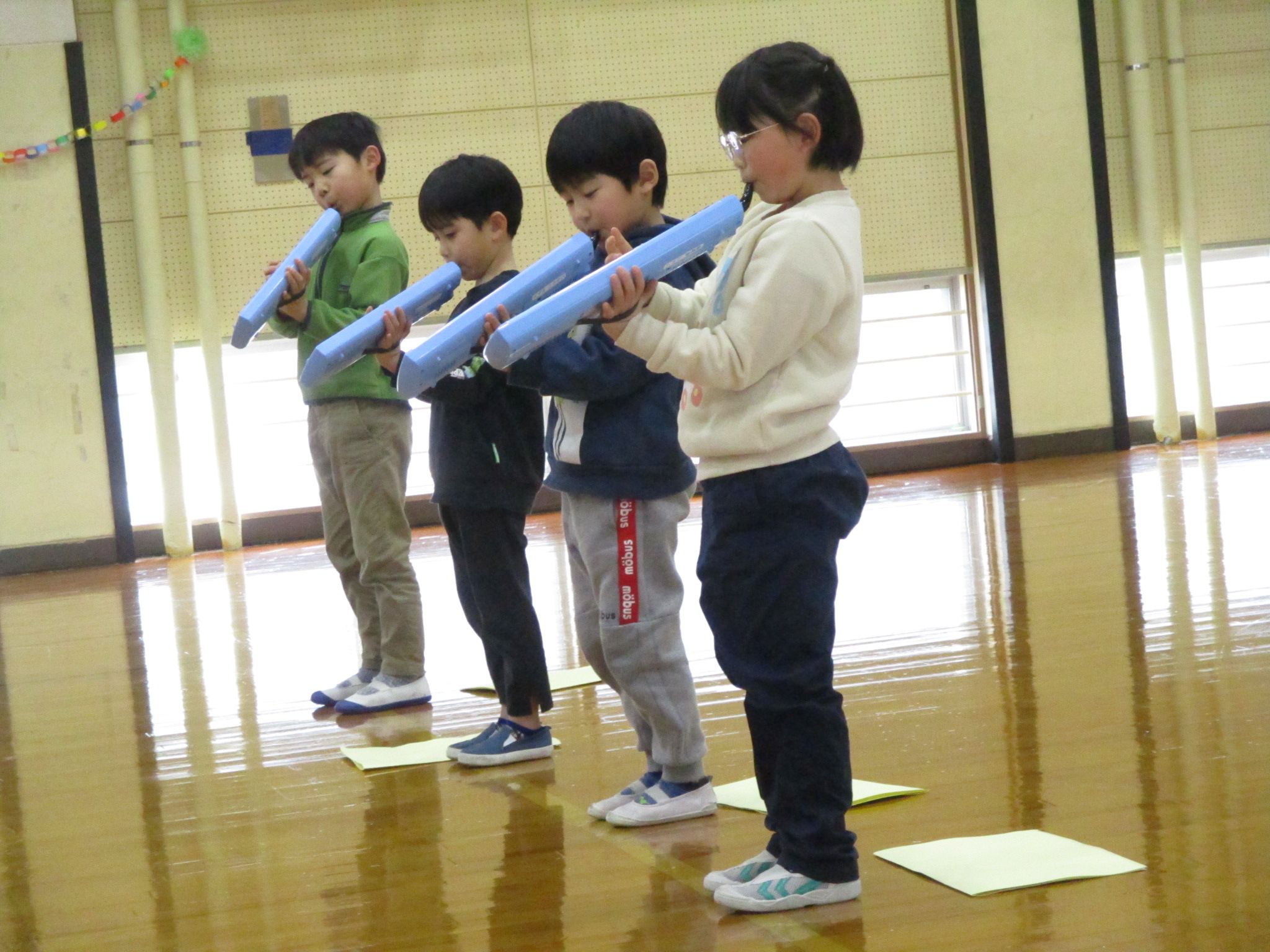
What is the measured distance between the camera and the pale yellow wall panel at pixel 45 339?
6.04m

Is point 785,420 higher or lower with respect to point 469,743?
higher

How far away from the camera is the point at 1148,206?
271 inches

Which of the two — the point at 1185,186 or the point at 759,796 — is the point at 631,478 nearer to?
the point at 759,796

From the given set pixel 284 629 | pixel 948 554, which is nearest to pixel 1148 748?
pixel 948 554

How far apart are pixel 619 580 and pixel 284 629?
91.4 inches

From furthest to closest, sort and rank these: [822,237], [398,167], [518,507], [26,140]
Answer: [398,167] → [26,140] → [518,507] → [822,237]

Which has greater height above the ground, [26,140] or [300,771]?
[26,140]

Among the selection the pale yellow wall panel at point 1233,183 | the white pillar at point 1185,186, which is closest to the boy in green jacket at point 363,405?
the white pillar at point 1185,186

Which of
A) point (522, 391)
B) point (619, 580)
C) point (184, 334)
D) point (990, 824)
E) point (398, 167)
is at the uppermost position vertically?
point (398, 167)

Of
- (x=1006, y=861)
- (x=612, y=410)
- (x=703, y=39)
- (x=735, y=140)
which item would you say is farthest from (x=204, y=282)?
(x=1006, y=861)

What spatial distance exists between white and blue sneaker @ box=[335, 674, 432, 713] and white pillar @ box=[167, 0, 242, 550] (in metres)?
3.67

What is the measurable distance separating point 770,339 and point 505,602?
1004 millimetres

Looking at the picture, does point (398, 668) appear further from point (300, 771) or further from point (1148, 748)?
point (1148, 748)

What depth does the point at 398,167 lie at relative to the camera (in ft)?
21.1
